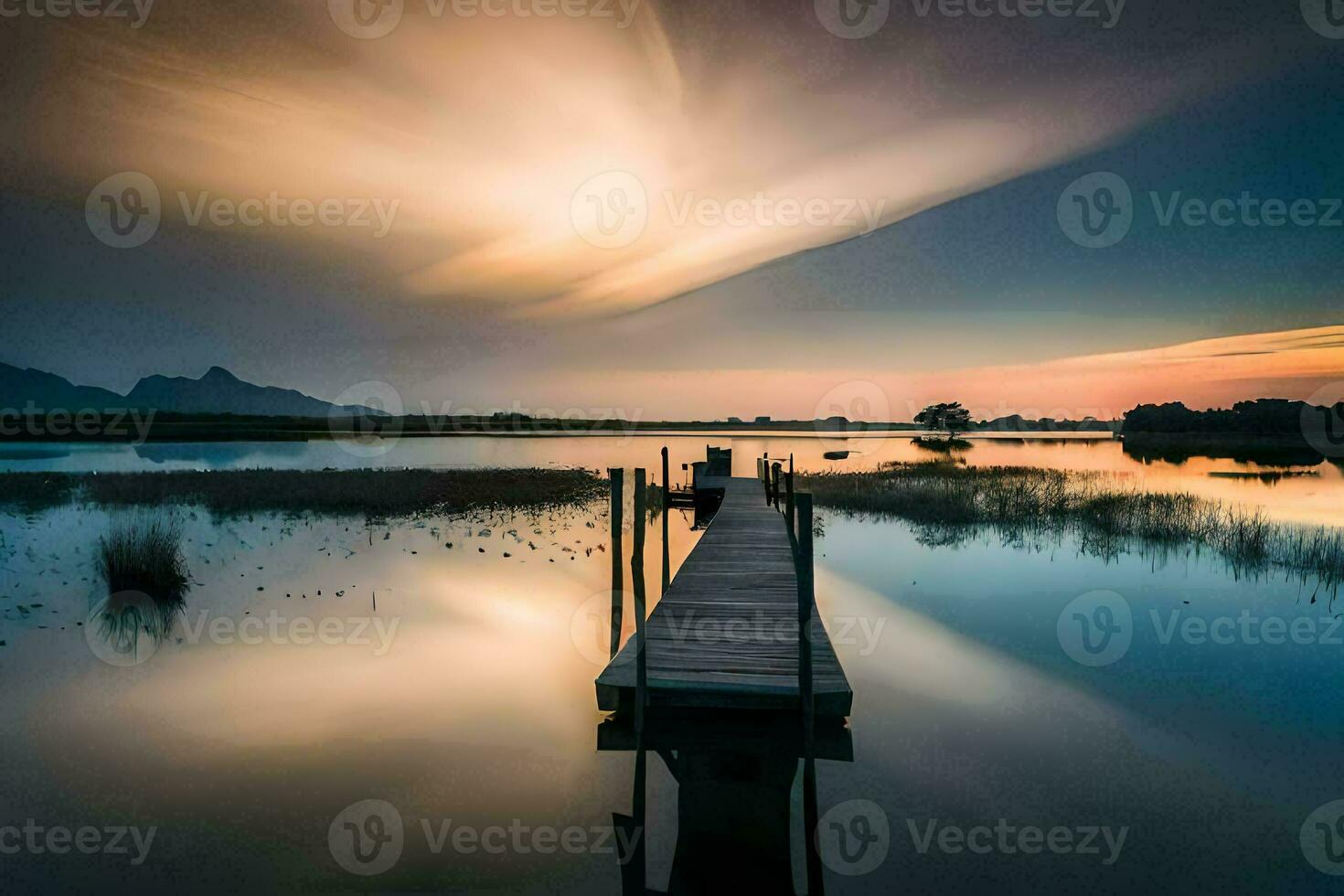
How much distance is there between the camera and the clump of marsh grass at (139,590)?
527 inches

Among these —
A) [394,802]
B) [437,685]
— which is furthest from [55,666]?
[394,802]

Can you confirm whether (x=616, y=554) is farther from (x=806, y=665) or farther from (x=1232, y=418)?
(x=1232, y=418)

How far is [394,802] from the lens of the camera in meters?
7.84

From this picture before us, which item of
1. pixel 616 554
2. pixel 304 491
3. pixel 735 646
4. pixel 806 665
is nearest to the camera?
pixel 806 665

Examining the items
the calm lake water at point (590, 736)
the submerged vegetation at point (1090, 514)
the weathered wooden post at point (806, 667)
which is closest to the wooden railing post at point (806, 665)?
the weathered wooden post at point (806, 667)

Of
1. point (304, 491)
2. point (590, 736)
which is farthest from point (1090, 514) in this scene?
point (304, 491)

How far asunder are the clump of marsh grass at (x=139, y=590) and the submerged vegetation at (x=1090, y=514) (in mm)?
22621

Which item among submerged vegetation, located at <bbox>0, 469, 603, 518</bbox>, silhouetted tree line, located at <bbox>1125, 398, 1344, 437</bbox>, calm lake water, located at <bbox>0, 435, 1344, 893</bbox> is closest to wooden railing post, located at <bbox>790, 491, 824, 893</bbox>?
calm lake water, located at <bbox>0, 435, 1344, 893</bbox>

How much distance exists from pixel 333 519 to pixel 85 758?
55.2 feet

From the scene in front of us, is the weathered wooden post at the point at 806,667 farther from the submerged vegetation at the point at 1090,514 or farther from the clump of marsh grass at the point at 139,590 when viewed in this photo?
the submerged vegetation at the point at 1090,514

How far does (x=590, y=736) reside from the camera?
942 centimetres

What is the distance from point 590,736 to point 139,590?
13260 mm

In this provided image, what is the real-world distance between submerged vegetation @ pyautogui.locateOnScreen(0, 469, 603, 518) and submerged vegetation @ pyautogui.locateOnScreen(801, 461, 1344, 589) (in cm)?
1515

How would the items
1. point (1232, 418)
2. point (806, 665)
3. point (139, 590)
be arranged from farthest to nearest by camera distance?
point (1232, 418) < point (139, 590) < point (806, 665)
